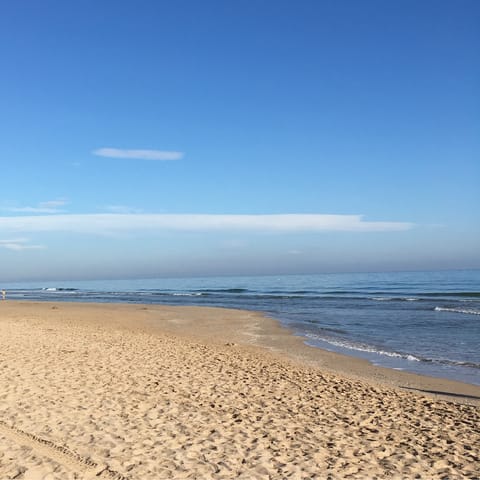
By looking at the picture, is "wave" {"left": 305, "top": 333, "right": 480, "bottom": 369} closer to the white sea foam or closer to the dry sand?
the white sea foam

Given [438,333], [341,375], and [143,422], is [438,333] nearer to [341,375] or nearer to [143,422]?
[341,375]

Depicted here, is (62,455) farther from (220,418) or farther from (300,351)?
(300,351)

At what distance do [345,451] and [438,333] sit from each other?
635 inches

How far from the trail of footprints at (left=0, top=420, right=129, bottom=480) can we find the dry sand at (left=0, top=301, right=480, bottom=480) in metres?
0.02

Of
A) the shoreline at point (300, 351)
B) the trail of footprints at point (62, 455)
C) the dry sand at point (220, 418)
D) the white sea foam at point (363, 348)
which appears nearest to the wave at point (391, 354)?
the white sea foam at point (363, 348)

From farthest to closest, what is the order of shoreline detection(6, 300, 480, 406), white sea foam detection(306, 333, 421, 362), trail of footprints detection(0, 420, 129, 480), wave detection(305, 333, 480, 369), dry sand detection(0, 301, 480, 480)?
white sea foam detection(306, 333, 421, 362), wave detection(305, 333, 480, 369), shoreline detection(6, 300, 480, 406), dry sand detection(0, 301, 480, 480), trail of footprints detection(0, 420, 129, 480)

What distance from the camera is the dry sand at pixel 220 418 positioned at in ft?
19.9

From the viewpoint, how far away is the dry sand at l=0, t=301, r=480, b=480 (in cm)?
605

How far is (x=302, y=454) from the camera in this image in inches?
255

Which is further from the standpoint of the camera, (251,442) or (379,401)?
(379,401)

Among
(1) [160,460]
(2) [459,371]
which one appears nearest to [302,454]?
(1) [160,460]

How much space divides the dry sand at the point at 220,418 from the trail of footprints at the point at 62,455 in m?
0.02

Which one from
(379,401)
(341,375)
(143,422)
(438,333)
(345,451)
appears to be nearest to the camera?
(345,451)

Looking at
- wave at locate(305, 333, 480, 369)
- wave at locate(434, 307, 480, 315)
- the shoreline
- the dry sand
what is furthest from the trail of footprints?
wave at locate(434, 307, 480, 315)
